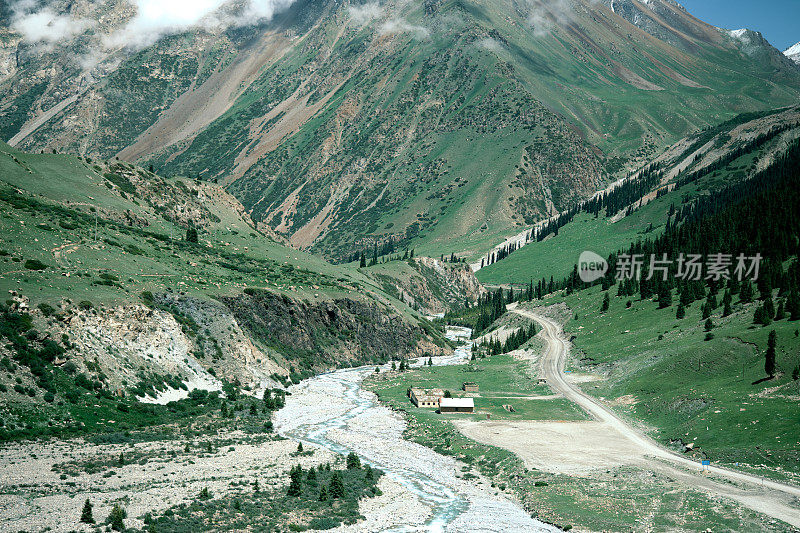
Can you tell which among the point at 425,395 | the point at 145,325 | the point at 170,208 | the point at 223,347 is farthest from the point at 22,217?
the point at 425,395

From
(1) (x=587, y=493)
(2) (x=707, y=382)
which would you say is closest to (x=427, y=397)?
(2) (x=707, y=382)

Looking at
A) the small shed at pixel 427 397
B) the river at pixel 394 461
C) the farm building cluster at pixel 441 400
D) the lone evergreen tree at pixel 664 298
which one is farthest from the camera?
the lone evergreen tree at pixel 664 298

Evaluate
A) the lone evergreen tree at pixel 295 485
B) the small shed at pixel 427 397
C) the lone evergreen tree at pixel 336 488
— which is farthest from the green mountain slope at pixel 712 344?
the lone evergreen tree at pixel 295 485

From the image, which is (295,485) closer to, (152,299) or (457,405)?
(457,405)

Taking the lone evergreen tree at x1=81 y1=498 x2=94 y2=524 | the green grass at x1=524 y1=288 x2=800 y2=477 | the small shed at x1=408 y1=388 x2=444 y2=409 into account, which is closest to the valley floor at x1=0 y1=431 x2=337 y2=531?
the lone evergreen tree at x1=81 y1=498 x2=94 y2=524

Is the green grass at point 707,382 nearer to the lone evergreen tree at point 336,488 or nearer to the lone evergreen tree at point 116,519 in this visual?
the lone evergreen tree at point 336,488

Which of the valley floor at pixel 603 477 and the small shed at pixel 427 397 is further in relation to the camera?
the small shed at pixel 427 397

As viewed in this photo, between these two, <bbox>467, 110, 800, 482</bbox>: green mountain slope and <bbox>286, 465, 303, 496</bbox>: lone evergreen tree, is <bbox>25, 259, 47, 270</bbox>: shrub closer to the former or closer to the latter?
<bbox>286, 465, 303, 496</bbox>: lone evergreen tree
